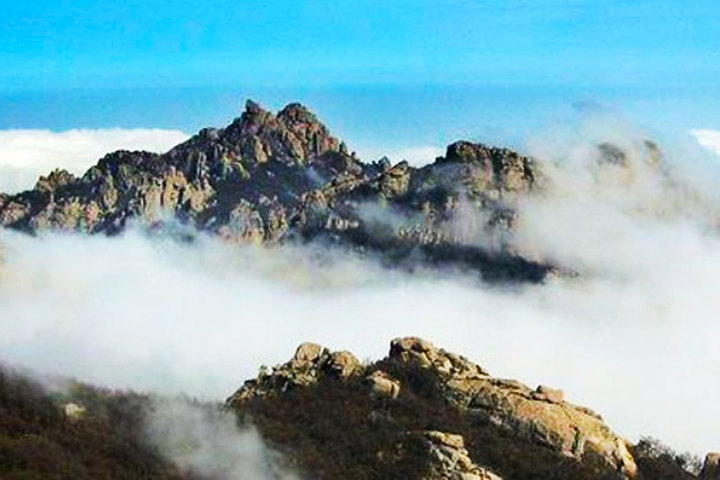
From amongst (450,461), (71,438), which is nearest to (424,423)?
(450,461)

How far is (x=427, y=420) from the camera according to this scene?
5979 inches

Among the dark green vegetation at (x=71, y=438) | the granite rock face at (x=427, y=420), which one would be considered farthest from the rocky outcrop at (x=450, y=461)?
the dark green vegetation at (x=71, y=438)

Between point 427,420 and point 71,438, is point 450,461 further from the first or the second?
point 71,438

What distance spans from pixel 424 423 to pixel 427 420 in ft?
3.67

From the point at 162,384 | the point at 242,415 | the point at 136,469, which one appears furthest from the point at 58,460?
the point at 162,384

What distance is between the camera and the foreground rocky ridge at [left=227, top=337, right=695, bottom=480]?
140 m

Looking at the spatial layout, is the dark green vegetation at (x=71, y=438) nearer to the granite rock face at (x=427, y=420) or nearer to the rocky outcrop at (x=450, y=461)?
the granite rock face at (x=427, y=420)

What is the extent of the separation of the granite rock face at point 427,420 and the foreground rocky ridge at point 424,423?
0.14 metres

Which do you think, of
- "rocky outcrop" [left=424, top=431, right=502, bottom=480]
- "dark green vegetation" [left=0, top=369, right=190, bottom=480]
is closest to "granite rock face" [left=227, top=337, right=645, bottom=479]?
"rocky outcrop" [left=424, top=431, right=502, bottom=480]

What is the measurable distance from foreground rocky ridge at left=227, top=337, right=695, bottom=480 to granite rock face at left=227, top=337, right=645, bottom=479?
0.14 metres

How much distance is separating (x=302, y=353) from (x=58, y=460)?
55783 mm

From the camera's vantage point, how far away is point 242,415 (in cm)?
15238

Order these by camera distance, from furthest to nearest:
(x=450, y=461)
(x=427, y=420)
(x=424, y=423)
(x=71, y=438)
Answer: (x=427, y=420), (x=424, y=423), (x=450, y=461), (x=71, y=438)

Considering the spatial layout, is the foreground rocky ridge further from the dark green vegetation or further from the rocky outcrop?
the dark green vegetation
